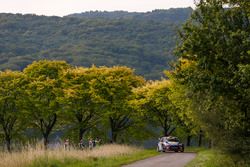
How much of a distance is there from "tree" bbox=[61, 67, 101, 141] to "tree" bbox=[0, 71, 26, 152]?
5.64 m

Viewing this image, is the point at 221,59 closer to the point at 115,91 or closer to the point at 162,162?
the point at 162,162

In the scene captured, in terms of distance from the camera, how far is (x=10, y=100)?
6091cm

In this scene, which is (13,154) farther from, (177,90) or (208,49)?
(177,90)

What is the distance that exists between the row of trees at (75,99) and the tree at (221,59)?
36989 mm

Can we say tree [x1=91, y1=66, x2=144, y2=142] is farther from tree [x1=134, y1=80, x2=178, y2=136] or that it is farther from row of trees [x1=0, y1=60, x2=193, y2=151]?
tree [x1=134, y1=80, x2=178, y2=136]

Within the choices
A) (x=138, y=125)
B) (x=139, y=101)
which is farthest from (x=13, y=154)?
(x=138, y=125)

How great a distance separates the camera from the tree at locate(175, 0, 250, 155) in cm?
2022

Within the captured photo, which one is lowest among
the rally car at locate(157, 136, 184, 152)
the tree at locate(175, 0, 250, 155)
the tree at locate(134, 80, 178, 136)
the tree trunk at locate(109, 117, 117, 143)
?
the tree trunk at locate(109, 117, 117, 143)

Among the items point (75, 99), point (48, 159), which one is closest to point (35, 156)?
point (48, 159)

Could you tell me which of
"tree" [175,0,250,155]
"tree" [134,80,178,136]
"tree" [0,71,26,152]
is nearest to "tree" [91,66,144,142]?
"tree" [134,80,178,136]

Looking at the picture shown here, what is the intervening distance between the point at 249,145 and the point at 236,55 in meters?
4.26

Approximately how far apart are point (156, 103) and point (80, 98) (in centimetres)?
1009

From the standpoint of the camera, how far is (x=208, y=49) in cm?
2111

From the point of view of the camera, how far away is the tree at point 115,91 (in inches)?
2405
